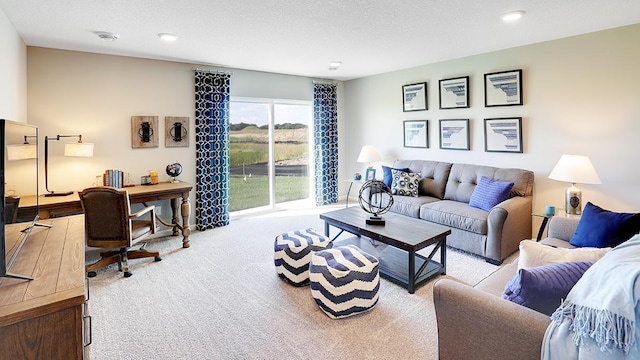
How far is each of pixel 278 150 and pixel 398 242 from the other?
3.32 meters

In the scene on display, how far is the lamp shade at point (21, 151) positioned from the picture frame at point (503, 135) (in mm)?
4624

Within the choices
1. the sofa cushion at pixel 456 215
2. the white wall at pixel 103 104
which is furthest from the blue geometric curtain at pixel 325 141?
the sofa cushion at pixel 456 215

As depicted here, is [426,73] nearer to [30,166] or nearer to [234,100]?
[234,100]

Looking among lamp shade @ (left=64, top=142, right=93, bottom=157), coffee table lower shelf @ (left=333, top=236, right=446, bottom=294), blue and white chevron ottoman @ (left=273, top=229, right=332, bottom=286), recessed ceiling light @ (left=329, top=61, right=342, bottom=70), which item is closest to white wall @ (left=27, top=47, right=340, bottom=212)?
lamp shade @ (left=64, top=142, right=93, bottom=157)

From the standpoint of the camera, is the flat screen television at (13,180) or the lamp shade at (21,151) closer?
the flat screen television at (13,180)

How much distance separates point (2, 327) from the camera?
3.48 ft

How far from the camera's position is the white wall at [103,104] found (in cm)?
363

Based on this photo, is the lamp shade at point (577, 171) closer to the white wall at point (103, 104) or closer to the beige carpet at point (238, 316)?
the beige carpet at point (238, 316)

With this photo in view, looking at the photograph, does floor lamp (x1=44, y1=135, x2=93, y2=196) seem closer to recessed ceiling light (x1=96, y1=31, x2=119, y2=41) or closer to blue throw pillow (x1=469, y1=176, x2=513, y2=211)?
recessed ceiling light (x1=96, y1=31, x2=119, y2=41)

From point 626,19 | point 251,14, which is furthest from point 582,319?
point 626,19

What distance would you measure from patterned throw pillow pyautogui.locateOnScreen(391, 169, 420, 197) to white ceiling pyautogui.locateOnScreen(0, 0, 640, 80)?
5.36 feet

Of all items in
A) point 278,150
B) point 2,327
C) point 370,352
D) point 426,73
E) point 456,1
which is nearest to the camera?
point 2,327

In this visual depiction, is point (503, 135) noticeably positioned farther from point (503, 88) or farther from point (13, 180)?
point (13, 180)

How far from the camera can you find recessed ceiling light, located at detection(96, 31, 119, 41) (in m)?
3.16
